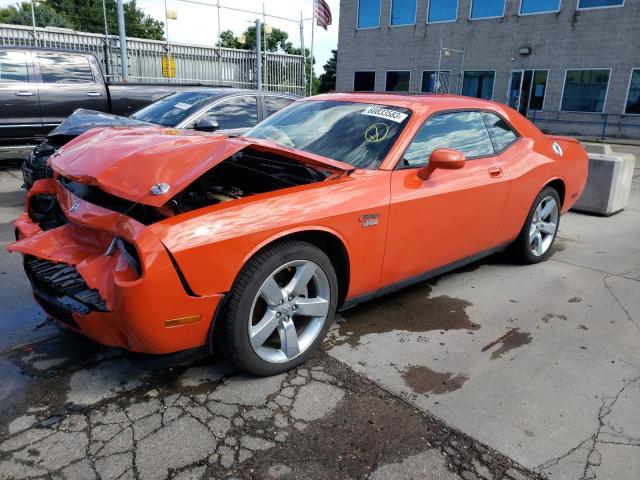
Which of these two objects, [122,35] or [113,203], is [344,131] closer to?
[113,203]

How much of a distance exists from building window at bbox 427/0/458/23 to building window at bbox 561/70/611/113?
241 inches

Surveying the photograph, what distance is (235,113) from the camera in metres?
6.50

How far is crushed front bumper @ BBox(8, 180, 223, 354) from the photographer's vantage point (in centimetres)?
223

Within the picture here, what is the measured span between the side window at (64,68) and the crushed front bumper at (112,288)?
22.0 feet

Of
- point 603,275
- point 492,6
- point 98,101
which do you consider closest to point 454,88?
point 492,6

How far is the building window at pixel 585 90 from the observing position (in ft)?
65.2

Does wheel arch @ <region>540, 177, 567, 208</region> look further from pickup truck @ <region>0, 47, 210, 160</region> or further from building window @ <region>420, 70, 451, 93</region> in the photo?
building window @ <region>420, 70, 451, 93</region>

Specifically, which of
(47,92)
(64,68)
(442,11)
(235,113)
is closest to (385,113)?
(235,113)

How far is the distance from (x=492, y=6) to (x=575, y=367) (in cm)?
2299

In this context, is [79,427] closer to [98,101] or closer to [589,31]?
[98,101]

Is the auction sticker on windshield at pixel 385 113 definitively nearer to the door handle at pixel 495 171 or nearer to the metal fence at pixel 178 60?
the door handle at pixel 495 171

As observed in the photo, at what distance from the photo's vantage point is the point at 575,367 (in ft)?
9.87

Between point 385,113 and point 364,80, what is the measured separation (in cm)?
2518

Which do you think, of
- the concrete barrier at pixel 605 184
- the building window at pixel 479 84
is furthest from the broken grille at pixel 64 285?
the building window at pixel 479 84
